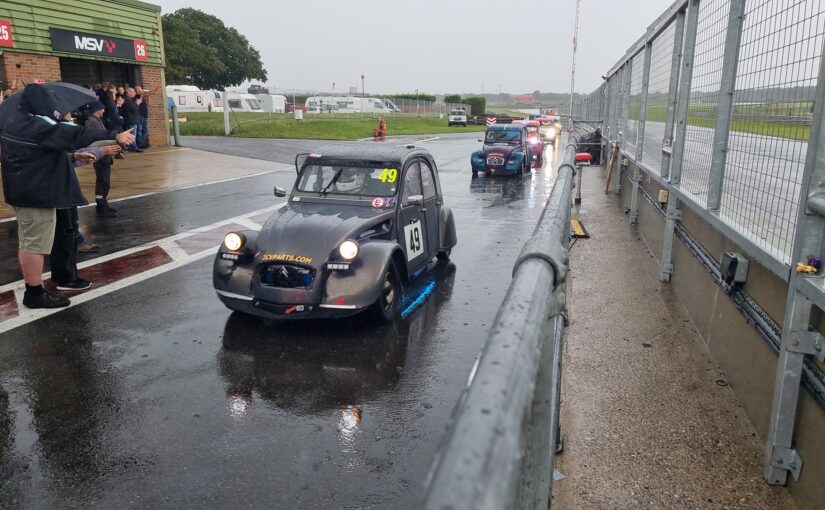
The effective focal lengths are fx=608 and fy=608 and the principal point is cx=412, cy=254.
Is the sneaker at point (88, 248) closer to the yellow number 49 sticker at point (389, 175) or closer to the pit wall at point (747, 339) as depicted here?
the yellow number 49 sticker at point (389, 175)

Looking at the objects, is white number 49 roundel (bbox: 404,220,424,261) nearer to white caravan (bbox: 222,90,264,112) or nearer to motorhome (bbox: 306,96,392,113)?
motorhome (bbox: 306,96,392,113)

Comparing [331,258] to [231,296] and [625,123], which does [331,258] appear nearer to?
[231,296]

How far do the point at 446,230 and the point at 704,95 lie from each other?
3503 millimetres

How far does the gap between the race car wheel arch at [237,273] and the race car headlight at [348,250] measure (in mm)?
854

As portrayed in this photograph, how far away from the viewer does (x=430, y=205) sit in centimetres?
754

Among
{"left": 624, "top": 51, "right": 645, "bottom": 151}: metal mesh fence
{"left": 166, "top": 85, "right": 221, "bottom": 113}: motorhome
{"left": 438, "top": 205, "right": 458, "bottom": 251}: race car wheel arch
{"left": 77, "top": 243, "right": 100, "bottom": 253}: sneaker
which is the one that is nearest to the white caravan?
{"left": 166, "top": 85, "right": 221, "bottom": 113}: motorhome

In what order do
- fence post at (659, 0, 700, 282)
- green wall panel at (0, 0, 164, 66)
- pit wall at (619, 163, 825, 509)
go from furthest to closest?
1. green wall panel at (0, 0, 164, 66)
2. fence post at (659, 0, 700, 282)
3. pit wall at (619, 163, 825, 509)

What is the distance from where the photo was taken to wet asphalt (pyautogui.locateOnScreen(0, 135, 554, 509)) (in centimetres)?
339

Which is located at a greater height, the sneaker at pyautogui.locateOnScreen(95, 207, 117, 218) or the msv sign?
the msv sign

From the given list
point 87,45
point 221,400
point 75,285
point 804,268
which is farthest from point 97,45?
point 804,268

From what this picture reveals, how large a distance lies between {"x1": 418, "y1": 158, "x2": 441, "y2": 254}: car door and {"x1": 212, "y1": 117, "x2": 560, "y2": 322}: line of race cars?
13mm

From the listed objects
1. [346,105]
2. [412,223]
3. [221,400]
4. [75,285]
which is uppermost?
[346,105]

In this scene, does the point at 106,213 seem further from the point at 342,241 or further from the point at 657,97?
the point at 657,97

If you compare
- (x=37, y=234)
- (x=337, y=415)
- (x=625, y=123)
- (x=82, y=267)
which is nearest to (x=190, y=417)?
(x=337, y=415)
